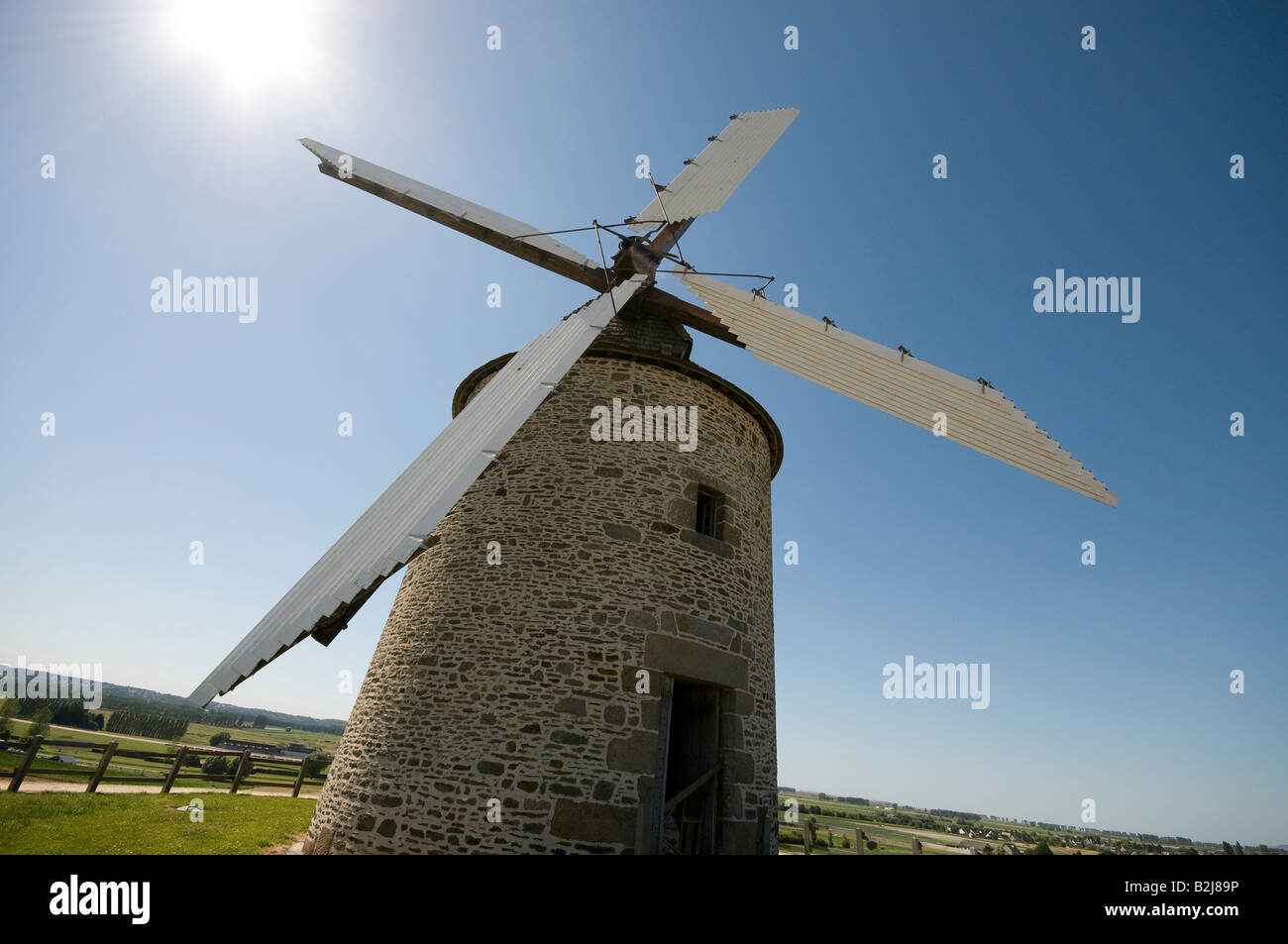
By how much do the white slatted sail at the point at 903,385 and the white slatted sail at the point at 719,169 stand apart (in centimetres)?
287

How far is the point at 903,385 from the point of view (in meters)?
7.79

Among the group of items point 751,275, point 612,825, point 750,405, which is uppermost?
point 751,275

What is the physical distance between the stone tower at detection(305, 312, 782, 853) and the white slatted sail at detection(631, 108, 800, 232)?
3524 mm

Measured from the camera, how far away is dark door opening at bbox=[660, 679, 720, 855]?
7.15 metres

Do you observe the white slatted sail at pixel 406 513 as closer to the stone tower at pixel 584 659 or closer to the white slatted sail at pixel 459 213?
the stone tower at pixel 584 659

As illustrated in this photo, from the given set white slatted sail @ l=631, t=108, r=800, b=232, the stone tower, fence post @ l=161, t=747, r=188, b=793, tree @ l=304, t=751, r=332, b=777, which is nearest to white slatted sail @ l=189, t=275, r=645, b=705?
the stone tower

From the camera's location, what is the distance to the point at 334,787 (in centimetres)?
718

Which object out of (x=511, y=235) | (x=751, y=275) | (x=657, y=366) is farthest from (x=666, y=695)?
(x=511, y=235)

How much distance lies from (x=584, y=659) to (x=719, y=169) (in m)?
9.39

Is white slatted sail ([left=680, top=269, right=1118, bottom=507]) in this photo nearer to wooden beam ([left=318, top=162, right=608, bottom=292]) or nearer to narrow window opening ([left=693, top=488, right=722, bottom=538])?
narrow window opening ([left=693, top=488, right=722, bottom=538])

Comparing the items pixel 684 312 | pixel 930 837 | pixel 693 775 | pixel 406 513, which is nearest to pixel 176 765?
pixel 406 513

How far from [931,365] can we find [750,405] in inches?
107

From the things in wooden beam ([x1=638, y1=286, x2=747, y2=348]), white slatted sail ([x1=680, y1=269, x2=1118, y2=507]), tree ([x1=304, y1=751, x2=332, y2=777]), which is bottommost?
tree ([x1=304, y1=751, x2=332, y2=777])
